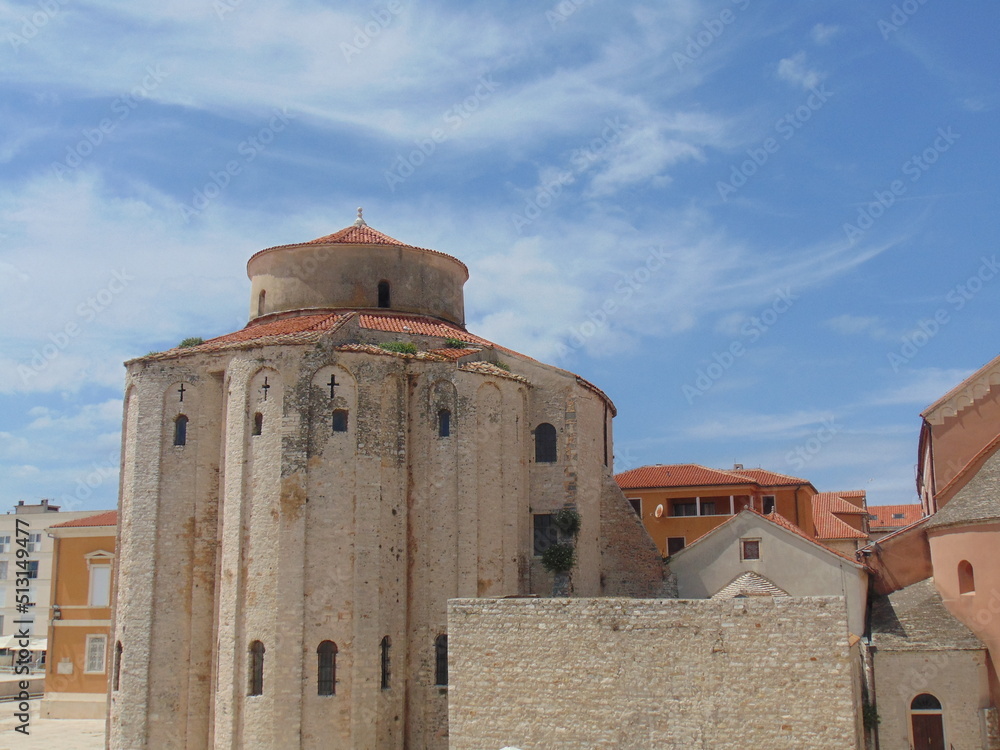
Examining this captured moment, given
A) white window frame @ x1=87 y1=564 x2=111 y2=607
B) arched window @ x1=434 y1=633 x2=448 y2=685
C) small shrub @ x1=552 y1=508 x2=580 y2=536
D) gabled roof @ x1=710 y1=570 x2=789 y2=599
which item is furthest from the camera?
white window frame @ x1=87 y1=564 x2=111 y2=607

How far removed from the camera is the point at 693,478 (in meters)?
41.9

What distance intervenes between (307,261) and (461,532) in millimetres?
10370

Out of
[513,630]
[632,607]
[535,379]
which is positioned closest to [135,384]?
[535,379]

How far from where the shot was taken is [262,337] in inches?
1102

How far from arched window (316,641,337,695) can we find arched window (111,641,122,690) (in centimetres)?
622

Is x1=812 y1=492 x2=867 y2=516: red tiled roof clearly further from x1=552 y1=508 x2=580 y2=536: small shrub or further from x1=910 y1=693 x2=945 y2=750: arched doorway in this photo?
x1=910 y1=693 x2=945 y2=750: arched doorway

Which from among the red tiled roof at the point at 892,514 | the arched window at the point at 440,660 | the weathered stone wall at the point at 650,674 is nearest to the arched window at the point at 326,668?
the arched window at the point at 440,660

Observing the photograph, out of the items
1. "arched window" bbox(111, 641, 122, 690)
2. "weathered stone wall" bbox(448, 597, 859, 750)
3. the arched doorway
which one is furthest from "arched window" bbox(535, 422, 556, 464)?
"arched window" bbox(111, 641, 122, 690)

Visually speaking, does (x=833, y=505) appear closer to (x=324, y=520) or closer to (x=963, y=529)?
(x=963, y=529)

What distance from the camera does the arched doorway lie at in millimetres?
23312

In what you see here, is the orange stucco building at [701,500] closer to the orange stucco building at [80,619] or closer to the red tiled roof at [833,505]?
the red tiled roof at [833,505]

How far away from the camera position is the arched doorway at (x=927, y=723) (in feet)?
76.5

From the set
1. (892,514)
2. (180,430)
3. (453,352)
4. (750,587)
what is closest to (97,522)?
(180,430)

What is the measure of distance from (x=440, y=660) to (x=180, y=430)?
9.68 m
